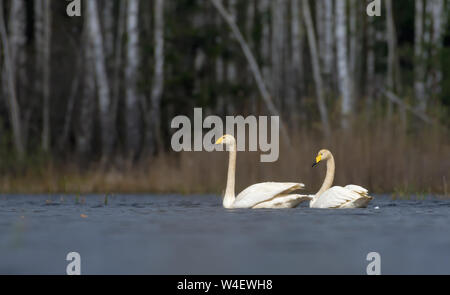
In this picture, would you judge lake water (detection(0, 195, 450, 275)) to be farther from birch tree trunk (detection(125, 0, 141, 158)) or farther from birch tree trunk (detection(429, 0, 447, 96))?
birch tree trunk (detection(429, 0, 447, 96))

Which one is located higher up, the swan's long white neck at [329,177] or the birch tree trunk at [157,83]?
the birch tree trunk at [157,83]

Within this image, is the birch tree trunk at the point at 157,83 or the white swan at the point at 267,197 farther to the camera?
the birch tree trunk at the point at 157,83

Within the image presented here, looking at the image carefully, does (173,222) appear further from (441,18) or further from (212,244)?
(441,18)

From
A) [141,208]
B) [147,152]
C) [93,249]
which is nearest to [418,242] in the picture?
[93,249]

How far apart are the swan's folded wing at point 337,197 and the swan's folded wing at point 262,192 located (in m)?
0.35

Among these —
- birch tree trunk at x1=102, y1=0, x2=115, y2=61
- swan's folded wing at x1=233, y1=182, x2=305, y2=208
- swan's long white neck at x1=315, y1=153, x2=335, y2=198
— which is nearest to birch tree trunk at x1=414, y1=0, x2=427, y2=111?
birch tree trunk at x1=102, y1=0, x2=115, y2=61

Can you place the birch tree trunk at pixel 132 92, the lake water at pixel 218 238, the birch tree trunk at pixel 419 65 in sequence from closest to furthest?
the lake water at pixel 218 238
the birch tree trunk at pixel 132 92
the birch tree trunk at pixel 419 65

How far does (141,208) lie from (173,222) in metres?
2.03

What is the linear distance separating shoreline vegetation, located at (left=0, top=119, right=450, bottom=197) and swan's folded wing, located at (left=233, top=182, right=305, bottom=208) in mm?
2961

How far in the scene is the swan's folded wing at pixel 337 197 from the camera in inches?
499

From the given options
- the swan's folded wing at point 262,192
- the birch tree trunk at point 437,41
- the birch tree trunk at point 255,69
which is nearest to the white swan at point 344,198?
the swan's folded wing at point 262,192

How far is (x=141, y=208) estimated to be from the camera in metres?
13.3

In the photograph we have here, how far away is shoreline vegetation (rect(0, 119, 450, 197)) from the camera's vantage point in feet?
53.6

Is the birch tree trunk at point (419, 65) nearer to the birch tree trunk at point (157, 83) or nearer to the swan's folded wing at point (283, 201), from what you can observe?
the birch tree trunk at point (157, 83)
